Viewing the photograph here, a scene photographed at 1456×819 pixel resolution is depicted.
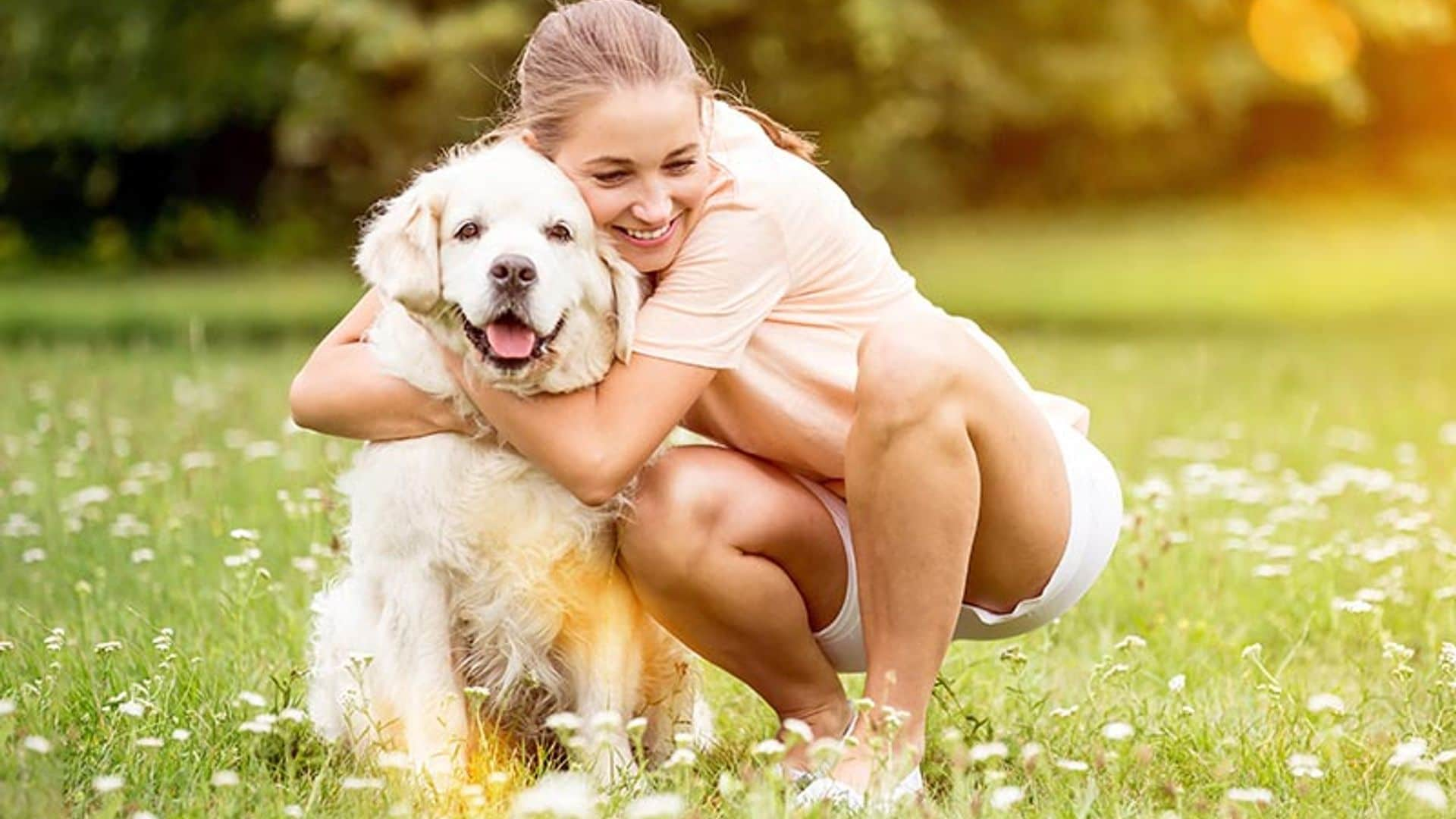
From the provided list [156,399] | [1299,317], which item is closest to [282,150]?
[1299,317]

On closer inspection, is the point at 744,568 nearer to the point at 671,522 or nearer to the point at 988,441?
the point at 671,522

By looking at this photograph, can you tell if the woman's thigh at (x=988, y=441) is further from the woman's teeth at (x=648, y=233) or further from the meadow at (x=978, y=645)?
the woman's teeth at (x=648, y=233)

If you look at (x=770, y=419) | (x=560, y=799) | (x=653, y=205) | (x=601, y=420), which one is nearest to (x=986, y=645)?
(x=770, y=419)

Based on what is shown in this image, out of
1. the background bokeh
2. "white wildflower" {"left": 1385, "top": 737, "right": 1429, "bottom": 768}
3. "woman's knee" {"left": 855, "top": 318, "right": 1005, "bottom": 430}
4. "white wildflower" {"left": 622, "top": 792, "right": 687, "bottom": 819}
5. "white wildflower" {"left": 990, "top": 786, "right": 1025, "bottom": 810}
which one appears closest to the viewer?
"white wildflower" {"left": 622, "top": 792, "right": 687, "bottom": 819}

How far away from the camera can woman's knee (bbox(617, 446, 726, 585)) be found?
342 cm

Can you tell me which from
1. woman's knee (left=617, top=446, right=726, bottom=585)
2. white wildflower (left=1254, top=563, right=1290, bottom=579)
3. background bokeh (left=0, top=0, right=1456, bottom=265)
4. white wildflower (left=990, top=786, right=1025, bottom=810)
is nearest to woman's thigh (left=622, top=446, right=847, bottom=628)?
woman's knee (left=617, top=446, right=726, bottom=585)

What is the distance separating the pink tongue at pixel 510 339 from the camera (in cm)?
328

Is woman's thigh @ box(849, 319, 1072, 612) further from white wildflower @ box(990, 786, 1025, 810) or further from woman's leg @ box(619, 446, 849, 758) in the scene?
white wildflower @ box(990, 786, 1025, 810)

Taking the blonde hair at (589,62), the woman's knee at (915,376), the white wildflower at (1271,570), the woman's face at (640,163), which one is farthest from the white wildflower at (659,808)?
the white wildflower at (1271,570)

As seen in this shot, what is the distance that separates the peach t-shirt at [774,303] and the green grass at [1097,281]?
25.4 feet

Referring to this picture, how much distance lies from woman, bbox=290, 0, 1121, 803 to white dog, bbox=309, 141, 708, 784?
6cm

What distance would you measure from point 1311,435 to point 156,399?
4.45 m

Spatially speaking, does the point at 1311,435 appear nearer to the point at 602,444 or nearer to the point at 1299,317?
the point at 602,444

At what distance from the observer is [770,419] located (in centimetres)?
354
